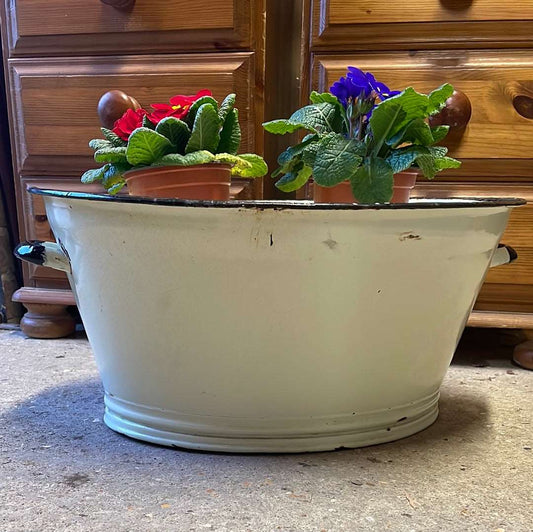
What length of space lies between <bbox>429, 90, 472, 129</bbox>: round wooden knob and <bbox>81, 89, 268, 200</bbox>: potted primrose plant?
0.29 meters

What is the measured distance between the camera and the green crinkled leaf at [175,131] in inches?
21.1

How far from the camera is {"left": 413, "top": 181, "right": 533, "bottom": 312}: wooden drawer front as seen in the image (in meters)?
0.75

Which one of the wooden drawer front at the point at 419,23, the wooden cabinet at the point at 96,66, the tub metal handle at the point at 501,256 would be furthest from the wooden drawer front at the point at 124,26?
the tub metal handle at the point at 501,256

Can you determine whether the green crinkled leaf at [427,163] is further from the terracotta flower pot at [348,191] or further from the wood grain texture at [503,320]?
the wood grain texture at [503,320]

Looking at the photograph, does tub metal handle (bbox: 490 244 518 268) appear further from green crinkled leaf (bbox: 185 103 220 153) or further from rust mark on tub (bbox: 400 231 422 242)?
green crinkled leaf (bbox: 185 103 220 153)

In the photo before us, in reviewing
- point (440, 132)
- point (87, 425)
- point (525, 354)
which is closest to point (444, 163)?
point (440, 132)

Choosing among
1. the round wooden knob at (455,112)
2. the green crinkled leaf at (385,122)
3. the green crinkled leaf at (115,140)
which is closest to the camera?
the green crinkled leaf at (385,122)

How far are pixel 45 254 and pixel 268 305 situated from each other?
22cm

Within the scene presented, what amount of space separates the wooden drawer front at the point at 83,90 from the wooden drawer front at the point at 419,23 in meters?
0.12

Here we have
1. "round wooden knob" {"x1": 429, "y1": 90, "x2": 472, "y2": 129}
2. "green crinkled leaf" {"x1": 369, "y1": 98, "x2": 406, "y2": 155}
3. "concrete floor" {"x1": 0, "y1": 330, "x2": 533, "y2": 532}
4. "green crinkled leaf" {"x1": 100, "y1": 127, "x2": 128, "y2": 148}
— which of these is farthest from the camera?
"round wooden knob" {"x1": 429, "y1": 90, "x2": 472, "y2": 129}

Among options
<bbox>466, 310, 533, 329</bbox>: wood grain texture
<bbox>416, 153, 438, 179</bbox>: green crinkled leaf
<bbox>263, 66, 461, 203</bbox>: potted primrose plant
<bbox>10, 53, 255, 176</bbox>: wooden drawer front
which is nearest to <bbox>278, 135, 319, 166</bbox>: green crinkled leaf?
<bbox>263, 66, 461, 203</bbox>: potted primrose plant

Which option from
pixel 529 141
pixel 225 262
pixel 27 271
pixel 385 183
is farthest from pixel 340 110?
pixel 27 271

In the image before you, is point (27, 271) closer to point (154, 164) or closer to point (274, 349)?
Answer: point (154, 164)

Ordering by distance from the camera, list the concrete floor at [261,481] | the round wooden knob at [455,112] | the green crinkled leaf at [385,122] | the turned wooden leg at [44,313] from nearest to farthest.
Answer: the concrete floor at [261,481], the green crinkled leaf at [385,122], the round wooden knob at [455,112], the turned wooden leg at [44,313]
